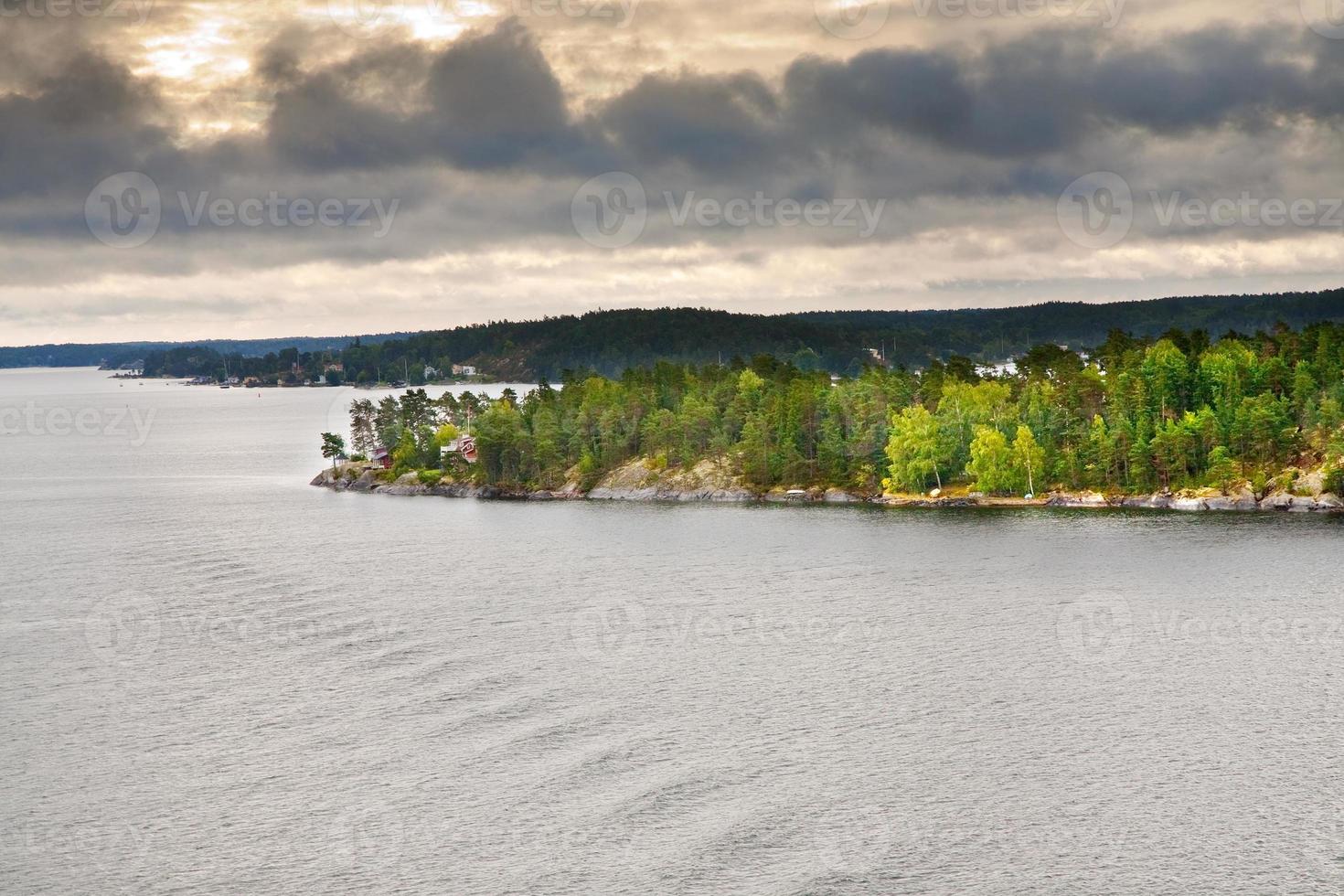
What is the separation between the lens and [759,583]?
9475cm

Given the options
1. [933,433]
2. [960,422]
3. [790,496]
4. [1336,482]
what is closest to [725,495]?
[790,496]

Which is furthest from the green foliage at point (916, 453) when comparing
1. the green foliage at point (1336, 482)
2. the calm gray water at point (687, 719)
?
the green foliage at point (1336, 482)

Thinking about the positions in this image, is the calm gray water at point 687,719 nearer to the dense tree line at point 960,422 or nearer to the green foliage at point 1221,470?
the green foliage at point 1221,470

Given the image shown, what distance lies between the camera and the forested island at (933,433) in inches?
5192

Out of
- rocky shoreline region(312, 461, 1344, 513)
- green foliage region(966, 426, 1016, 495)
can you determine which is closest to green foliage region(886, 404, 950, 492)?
rocky shoreline region(312, 461, 1344, 513)

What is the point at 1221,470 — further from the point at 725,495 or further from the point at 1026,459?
the point at 725,495

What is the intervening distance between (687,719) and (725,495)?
90852mm

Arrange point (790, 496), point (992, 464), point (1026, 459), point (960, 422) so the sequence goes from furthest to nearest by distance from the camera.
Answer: point (790, 496)
point (960, 422)
point (992, 464)
point (1026, 459)

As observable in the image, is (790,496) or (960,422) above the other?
(960,422)

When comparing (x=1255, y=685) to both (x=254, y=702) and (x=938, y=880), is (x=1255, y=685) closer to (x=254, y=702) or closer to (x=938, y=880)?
(x=938, y=880)

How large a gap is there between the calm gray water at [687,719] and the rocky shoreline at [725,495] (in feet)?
50.7

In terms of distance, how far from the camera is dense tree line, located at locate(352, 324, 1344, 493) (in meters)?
134

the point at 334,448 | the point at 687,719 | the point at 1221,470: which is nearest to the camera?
the point at 687,719

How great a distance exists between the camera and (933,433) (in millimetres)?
144000
